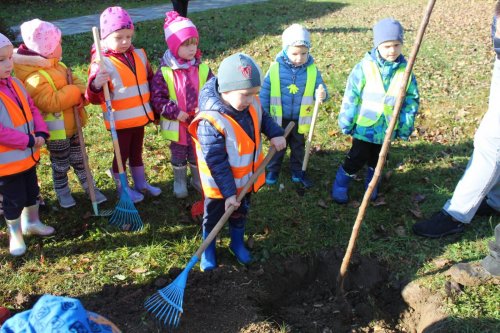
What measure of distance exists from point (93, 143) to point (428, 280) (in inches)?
182

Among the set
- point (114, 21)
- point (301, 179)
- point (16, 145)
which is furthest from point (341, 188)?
point (16, 145)

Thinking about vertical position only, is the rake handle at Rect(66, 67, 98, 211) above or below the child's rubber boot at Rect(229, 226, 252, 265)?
above

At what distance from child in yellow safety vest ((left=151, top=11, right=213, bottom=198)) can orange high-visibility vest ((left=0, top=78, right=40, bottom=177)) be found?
1.16 meters

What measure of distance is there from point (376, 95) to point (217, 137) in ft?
6.32

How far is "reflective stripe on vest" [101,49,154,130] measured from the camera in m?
4.21

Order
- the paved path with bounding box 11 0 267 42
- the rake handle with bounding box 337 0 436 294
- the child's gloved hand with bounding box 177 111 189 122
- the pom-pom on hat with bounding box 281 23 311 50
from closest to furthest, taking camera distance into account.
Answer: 1. the rake handle with bounding box 337 0 436 294
2. the child's gloved hand with bounding box 177 111 189 122
3. the pom-pom on hat with bounding box 281 23 311 50
4. the paved path with bounding box 11 0 267 42

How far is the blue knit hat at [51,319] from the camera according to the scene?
1.51m

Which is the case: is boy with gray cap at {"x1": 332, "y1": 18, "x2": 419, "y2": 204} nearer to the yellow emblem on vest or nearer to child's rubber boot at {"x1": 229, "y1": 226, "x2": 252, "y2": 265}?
the yellow emblem on vest

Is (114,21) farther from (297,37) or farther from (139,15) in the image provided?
(139,15)

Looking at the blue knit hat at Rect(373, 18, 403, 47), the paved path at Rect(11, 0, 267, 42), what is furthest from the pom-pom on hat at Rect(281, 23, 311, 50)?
the paved path at Rect(11, 0, 267, 42)

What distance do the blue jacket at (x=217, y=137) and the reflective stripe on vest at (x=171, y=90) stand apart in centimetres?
97

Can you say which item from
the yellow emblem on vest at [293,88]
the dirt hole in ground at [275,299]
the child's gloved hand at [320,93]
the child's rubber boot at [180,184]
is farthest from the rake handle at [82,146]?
the child's gloved hand at [320,93]

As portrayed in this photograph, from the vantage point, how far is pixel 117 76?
13.8ft

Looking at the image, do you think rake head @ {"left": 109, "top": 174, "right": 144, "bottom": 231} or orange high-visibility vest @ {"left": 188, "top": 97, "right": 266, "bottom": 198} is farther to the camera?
rake head @ {"left": 109, "top": 174, "right": 144, "bottom": 231}
